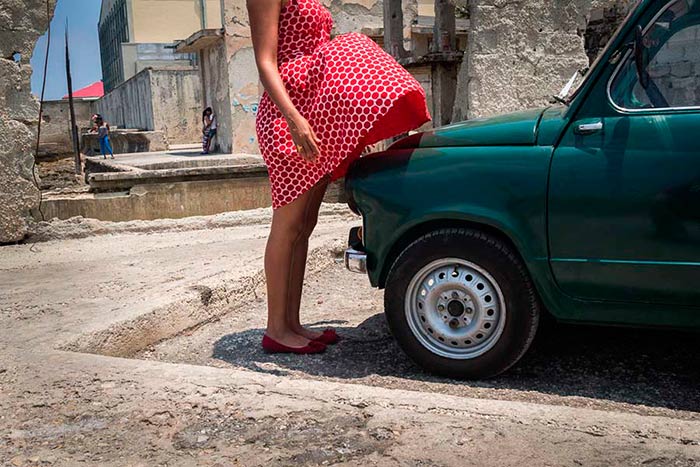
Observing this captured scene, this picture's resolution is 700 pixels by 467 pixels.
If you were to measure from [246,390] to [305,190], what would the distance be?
103 cm

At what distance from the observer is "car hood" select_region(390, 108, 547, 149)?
3.25 m

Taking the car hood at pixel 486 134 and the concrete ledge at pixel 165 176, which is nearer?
the car hood at pixel 486 134

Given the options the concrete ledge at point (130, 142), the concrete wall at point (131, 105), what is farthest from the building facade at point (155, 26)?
the concrete ledge at point (130, 142)

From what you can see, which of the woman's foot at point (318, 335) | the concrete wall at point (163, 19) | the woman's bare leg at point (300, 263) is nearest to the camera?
the woman's bare leg at point (300, 263)

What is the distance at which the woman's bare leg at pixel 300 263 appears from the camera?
374 cm

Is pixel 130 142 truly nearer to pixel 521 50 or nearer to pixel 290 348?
pixel 521 50

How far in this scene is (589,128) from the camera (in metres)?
3.11

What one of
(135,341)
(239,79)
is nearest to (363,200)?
(135,341)

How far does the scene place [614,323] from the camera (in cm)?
319

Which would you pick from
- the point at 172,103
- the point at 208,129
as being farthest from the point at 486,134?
the point at 172,103

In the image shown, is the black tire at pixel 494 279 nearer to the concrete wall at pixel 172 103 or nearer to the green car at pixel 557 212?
the green car at pixel 557 212

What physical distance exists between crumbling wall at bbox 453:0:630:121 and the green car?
4.71 meters

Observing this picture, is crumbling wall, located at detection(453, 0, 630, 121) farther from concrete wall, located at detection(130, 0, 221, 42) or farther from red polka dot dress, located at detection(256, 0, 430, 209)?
concrete wall, located at detection(130, 0, 221, 42)

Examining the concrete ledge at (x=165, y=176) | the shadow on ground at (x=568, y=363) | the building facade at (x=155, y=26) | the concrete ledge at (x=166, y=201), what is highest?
the building facade at (x=155, y=26)
